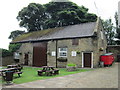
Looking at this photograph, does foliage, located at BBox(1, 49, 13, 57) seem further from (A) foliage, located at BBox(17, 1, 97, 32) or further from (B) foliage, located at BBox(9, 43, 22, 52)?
(A) foliage, located at BBox(17, 1, 97, 32)

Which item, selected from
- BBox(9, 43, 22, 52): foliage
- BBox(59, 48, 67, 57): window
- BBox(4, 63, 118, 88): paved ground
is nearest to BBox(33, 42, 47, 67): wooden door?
BBox(59, 48, 67, 57): window

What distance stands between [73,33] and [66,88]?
42.0 feet

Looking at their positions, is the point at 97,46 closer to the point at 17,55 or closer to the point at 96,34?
the point at 96,34

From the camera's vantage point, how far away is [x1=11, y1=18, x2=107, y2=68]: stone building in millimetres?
17484

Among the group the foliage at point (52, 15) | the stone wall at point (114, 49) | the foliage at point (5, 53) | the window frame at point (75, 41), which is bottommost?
the foliage at point (5, 53)

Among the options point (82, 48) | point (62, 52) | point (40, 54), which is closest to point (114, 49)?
point (82, 48)

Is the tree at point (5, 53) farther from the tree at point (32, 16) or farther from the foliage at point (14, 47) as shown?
the tree at point (32, 16)

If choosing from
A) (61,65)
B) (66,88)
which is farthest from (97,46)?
(66,88)

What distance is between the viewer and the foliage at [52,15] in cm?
3081

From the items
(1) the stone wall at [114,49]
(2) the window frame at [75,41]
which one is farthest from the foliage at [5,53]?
(1) the stone wall at [114,49]

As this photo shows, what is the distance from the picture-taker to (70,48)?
18766 millimetres

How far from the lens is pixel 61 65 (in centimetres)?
1930

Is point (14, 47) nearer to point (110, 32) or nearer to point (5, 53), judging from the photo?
point (5, 53)

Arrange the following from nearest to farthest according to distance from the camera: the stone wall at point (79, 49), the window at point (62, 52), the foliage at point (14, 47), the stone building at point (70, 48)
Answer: the stone wall at point (79, 49)
the stone building at point (70, 48)
the window at point (62, 52)
the foliage at point (14, 47)
